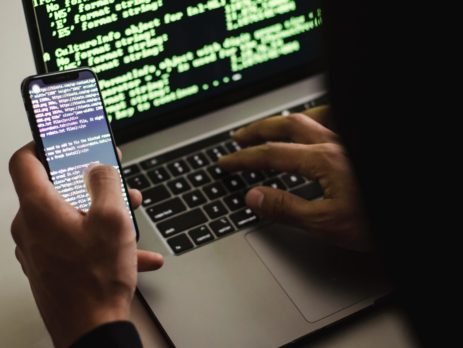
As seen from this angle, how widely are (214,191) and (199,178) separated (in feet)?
0.09

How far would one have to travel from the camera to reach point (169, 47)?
82cm

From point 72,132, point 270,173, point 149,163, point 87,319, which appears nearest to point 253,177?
point 270,173

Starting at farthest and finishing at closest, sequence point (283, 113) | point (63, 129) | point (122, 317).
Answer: point (283, 113) → point (63, 129) → point (122, 317)

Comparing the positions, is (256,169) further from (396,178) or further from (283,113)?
(396,178)

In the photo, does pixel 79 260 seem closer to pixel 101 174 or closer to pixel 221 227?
pixel 101 174

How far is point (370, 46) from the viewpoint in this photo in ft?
1.01

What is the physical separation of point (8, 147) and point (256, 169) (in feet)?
1.05

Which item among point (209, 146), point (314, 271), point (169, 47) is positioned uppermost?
point (169, 47)

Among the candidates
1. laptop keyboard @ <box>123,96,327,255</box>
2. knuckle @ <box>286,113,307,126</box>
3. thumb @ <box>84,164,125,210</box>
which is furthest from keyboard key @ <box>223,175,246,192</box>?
thumb @ <box>84,164,125,210</box>

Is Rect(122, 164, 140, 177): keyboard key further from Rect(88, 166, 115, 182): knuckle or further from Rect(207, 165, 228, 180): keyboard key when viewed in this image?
Rect(88, 166, 115, 182): knuckle

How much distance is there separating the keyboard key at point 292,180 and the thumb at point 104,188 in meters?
0.29

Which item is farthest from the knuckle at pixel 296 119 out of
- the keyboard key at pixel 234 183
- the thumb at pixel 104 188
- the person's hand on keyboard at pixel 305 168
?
the thumb at pixel 104 188

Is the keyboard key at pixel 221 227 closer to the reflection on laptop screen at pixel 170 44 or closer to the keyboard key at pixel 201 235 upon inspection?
the keyboard key at pixel 201 235

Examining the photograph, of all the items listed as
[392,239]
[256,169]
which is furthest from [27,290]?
[392,239]
